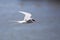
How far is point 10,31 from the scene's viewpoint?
218 centimetres

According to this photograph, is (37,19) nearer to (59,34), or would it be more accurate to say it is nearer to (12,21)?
(12,21)

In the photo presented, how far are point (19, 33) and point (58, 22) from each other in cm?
69

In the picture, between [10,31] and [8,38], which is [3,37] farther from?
[10,31]

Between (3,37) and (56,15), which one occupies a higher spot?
(56,15)

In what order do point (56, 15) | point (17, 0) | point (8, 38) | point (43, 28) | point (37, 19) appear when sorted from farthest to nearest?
point (17, 0), point (56, 15), point (37, 19), point (43, 28), point (8, 38)

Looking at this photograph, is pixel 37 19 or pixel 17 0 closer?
pixel 37 19

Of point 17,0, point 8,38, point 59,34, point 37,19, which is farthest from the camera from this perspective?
point 17,0

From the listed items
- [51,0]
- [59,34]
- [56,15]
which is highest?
[51,0]

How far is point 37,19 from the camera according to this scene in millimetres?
2682

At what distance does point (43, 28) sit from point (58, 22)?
0.34 m

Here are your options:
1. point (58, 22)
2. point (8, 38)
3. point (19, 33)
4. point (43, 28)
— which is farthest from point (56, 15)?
point (8, 38)

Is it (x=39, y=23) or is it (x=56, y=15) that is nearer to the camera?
(x=39, y=23)

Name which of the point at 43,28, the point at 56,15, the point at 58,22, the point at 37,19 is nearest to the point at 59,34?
the point at 43,28

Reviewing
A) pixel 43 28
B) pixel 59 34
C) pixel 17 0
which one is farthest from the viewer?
pixel 17 0
